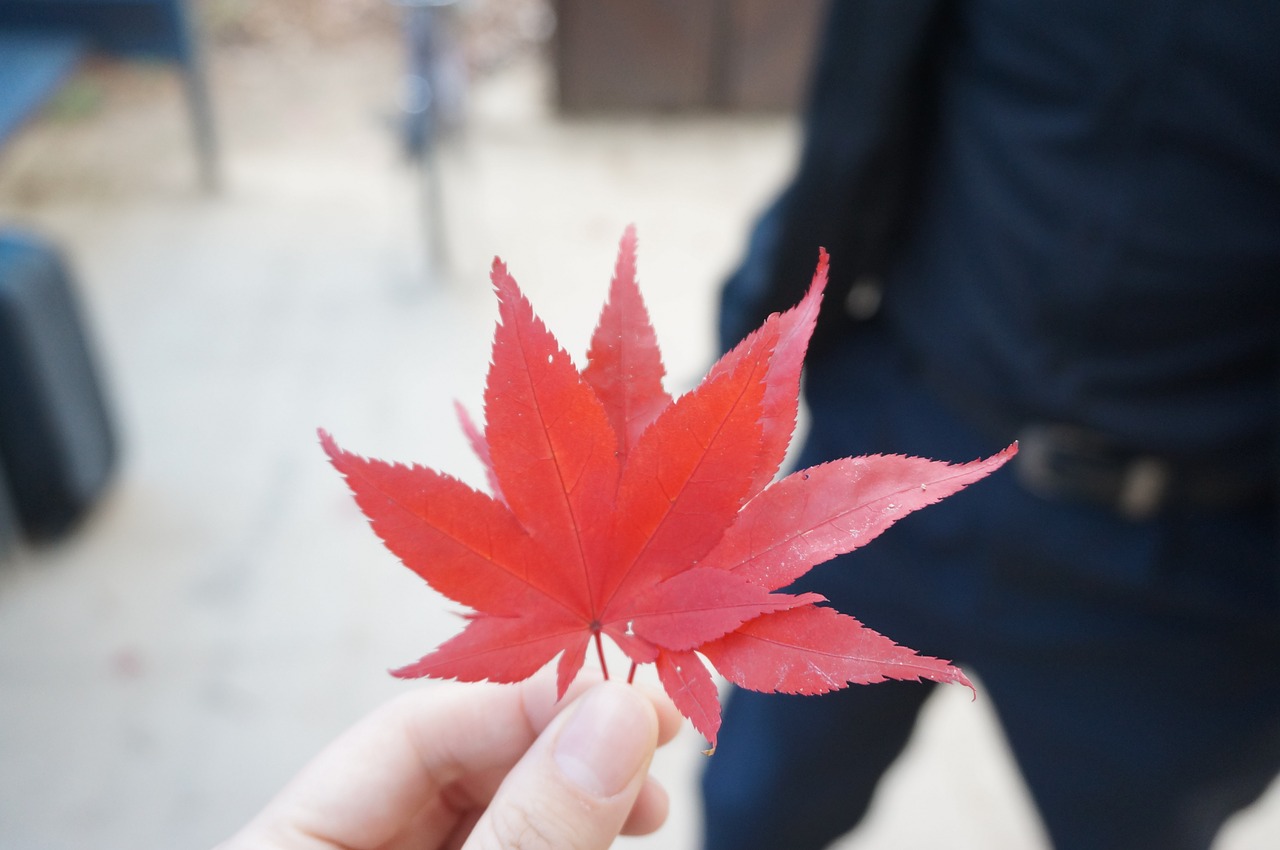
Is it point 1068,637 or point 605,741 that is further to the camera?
point 1068,637

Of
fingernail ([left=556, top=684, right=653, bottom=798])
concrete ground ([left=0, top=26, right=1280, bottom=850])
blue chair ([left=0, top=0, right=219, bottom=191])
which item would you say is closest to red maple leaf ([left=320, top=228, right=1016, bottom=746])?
fingernail ([left=556, top=684, right=653, bottom=798])

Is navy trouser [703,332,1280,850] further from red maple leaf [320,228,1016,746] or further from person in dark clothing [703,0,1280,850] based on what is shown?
red maple leaf [320,228,1016,746]

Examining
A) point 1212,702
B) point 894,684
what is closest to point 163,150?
point 894,684

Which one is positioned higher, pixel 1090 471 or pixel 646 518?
pixel 646 518

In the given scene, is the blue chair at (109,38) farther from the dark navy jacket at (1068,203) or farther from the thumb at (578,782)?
the thumb at (578,782)

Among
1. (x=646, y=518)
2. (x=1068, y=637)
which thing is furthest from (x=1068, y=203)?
(x=646, y=518)

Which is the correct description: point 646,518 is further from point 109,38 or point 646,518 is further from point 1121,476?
point 109,38

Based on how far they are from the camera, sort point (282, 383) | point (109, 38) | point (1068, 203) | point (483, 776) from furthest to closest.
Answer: point (109, 38) → point (282, 383) → point (1068, 203) → point (483, 776)

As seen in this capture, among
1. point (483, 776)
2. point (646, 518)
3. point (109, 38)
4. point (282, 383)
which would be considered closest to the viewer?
point (646, 518)
